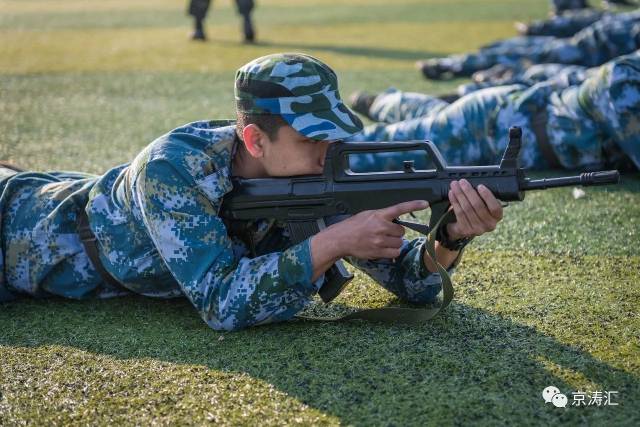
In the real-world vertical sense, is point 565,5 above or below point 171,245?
below

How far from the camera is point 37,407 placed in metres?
2.62

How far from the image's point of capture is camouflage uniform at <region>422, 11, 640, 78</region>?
327 inches

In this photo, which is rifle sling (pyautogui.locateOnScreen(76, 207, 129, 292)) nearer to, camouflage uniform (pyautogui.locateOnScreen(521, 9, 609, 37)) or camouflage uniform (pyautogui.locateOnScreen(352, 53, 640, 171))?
camouflage uniform (pyautogui.locateOnScreen(352, 53, 640, 171))

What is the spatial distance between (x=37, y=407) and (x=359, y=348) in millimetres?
1053

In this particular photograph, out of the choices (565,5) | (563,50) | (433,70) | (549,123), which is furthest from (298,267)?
(565,5)

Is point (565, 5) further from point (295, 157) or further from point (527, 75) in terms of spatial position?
point (295, 157)

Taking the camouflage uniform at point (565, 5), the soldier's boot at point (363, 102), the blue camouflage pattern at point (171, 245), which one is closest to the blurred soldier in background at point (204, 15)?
the camouflage uniform at point (565, 5)

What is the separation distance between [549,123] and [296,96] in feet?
9.07

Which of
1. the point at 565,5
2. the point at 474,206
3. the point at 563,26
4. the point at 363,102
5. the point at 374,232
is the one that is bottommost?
the point at 565,5

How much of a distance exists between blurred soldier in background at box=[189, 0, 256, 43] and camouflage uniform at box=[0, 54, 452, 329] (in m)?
9.31

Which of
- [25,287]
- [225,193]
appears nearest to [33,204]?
[25,287]

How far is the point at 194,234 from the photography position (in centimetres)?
297

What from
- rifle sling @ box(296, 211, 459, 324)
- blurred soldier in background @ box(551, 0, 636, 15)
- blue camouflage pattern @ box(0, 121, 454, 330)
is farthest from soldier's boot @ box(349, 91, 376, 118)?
blurred soldier in background @ box(551, 0, 636, 15)

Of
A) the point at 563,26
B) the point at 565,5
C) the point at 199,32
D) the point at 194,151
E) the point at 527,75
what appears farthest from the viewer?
the point at 565,5
